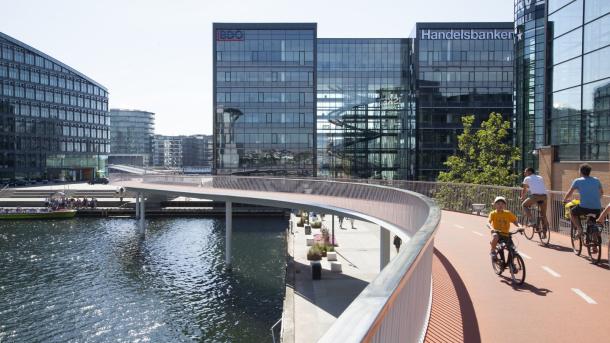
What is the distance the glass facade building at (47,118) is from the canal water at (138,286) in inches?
2025

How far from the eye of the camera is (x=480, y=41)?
70.9m

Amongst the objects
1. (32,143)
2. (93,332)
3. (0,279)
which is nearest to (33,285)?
(0,279)

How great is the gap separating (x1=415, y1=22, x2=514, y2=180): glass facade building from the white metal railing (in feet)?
128

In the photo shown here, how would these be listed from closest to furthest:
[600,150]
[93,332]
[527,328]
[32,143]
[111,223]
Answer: [527,328] → [600,150] → [93,332] → [111,223] → [32,143]

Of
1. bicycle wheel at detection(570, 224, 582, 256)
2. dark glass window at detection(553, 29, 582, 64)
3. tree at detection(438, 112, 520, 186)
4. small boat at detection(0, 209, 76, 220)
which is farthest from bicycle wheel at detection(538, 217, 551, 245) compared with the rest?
small boat at detection(0, 209, 76, 220)

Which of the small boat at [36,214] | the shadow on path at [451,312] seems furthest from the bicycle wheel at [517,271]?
the small boat at [36,214]

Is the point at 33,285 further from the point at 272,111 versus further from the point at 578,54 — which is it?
the point at 272,111

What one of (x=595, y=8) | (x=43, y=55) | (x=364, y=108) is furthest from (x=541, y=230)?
(x=43, y=55)

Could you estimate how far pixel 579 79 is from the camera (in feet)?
63.4

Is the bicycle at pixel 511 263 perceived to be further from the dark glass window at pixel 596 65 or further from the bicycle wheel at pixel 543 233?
the dark glass window at pixel 596 65

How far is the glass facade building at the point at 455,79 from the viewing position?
7044cm

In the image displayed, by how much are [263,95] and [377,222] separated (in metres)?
53.1

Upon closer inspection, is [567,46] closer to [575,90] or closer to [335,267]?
[575,90]

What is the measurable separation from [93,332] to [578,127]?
21.7 m
